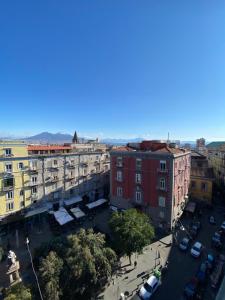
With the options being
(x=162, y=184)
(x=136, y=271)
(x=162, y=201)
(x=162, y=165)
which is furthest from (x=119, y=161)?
(x=136, y=271)

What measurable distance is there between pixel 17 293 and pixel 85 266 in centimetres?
662

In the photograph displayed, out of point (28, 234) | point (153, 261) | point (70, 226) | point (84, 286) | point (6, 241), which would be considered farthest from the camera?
point (70, 226)

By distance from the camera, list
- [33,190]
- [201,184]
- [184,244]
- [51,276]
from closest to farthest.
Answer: [51,276] → [184,244] → [33,190] → [201,184]

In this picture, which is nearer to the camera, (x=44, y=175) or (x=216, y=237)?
(x=216, y=237)

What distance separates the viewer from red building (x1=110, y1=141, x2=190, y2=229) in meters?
37.8

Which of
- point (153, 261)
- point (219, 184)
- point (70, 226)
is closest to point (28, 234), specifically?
point (70, 226)

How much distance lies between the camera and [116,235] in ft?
91.6

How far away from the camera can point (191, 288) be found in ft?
79.3

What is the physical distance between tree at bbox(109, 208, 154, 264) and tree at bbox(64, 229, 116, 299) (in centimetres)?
443

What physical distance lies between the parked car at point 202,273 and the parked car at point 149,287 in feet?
19.4

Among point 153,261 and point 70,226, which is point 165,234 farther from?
point 70,226

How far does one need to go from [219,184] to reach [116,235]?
48.0 meters

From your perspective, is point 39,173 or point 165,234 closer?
point 165,234

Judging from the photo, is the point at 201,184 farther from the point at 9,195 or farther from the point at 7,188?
the point at 7,188
